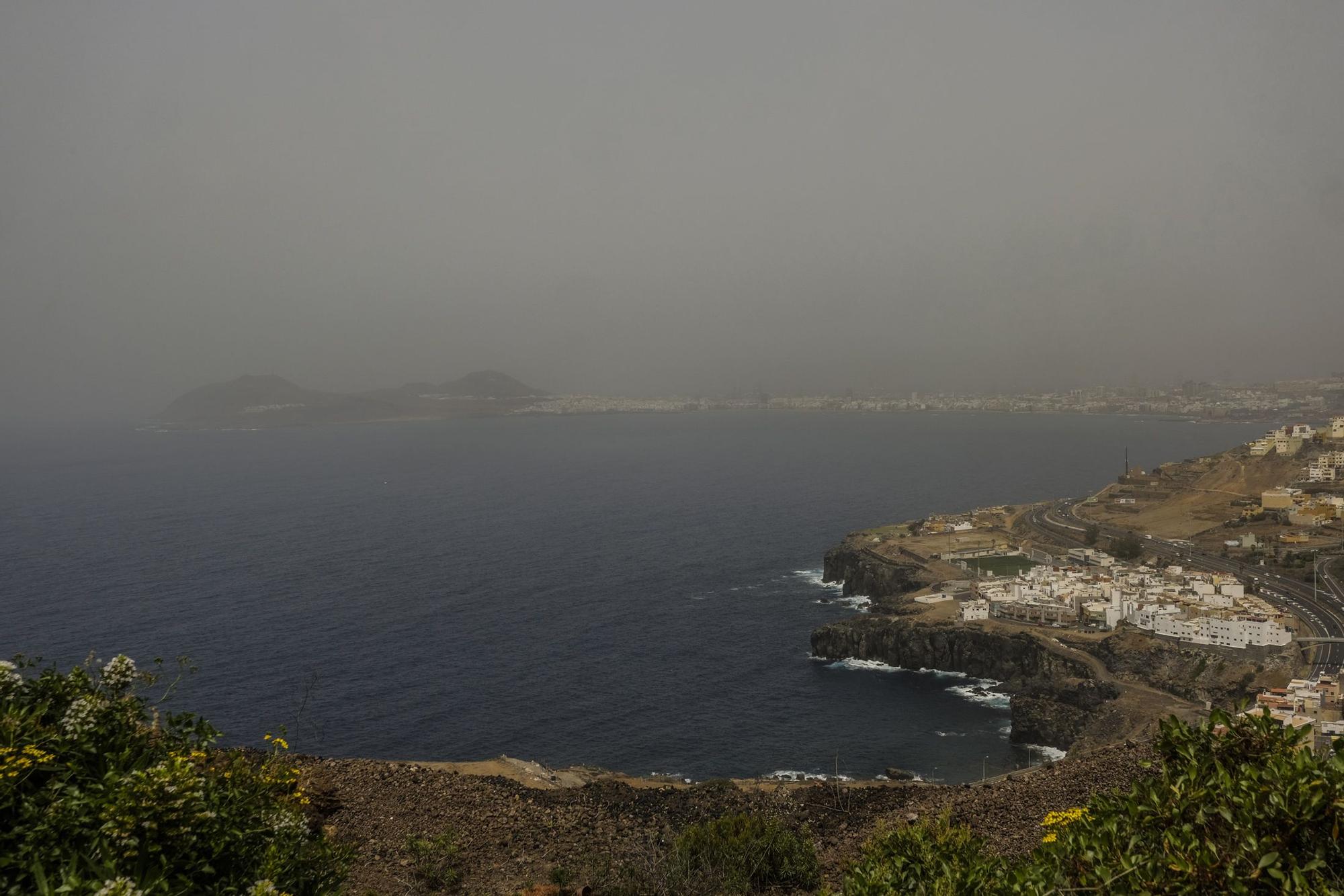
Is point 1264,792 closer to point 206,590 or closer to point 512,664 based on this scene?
point 512,664

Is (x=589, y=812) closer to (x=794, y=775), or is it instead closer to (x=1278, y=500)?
(x=794, y=775)

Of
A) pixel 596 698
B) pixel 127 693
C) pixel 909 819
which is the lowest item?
pixel 596 698

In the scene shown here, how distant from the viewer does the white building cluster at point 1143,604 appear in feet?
140

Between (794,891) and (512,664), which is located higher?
(794,891)

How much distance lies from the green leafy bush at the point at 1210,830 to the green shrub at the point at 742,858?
4375 mm

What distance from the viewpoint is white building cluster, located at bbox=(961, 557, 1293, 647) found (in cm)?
4256

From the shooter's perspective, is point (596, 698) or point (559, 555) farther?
point (559, 555)

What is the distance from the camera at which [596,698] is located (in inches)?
1527

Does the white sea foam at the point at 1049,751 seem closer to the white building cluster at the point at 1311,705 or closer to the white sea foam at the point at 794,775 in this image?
the white building cluster at the point at 1311,705

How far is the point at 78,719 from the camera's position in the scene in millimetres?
5504

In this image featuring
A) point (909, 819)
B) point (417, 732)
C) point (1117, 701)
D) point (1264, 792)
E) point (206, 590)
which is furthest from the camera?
point (206, 590)

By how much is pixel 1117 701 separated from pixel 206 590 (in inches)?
2198

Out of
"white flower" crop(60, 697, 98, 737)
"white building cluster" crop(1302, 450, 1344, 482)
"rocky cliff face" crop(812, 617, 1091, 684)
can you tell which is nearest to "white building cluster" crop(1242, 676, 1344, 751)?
"rocky cliff face" crop(812, 617, 1091, 684)

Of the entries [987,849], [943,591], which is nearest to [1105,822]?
[987,849]
